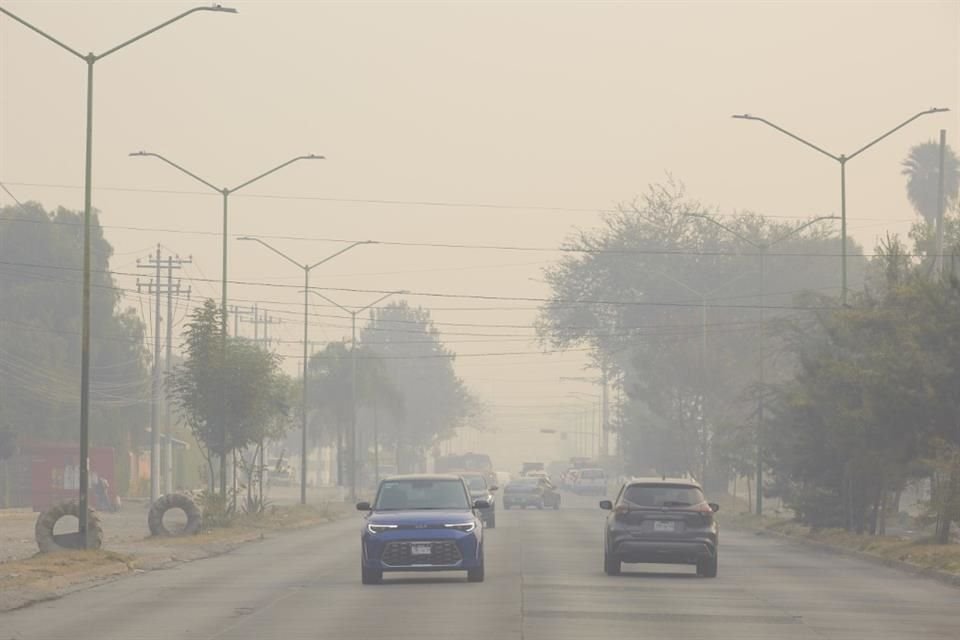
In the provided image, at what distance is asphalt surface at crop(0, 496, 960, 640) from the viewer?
68.9ft

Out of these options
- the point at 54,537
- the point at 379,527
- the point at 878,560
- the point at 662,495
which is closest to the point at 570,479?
the point at 878,560

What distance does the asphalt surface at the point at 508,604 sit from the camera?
21.0 metres

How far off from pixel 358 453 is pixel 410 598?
129434 mm

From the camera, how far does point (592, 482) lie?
11875 centimetres

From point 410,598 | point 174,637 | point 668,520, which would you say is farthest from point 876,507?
point 174,637

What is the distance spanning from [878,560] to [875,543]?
138 inches

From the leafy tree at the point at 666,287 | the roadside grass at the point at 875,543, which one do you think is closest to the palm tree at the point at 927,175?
the leafy tree at the point at 666,287

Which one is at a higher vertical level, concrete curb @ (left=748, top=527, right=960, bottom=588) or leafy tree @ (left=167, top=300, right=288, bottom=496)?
leafy tree @ (left=167, top=300, right=288, bottom=496)

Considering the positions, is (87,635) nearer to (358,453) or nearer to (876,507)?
(876,507)

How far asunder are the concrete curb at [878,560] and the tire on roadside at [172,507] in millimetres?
15165

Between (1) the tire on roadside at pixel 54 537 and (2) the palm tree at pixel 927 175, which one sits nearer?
(1) the tire on roadside at pixel 54 537

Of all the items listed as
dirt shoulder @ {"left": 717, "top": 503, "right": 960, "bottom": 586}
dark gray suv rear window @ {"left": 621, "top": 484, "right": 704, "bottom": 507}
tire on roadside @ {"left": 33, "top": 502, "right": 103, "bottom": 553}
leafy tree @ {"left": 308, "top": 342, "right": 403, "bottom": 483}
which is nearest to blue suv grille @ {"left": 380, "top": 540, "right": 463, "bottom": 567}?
dark gray suv rear window @ {"left": 621, "top": 484, "right": 704, "bottom": 507}

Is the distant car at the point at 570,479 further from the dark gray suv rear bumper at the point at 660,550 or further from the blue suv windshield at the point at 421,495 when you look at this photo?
the blue suv windshield at the point at 421,495

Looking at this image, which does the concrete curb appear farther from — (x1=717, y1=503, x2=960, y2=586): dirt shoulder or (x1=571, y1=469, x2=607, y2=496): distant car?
(x1=571, y1=469, x2=607, y2=496): distant car
